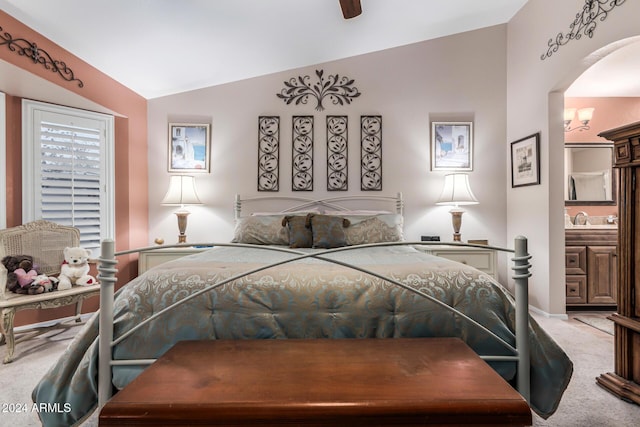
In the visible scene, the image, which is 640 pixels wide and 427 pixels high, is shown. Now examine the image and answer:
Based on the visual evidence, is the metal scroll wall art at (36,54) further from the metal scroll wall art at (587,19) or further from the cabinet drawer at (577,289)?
the cabinet drawer at (577,289)

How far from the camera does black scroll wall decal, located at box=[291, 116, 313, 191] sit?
3.70m

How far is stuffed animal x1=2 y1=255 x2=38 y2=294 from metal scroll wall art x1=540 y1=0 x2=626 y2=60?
4772mm

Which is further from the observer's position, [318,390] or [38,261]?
[38,261]

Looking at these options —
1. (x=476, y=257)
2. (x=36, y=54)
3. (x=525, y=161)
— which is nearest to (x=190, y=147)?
(x=36, y=54)

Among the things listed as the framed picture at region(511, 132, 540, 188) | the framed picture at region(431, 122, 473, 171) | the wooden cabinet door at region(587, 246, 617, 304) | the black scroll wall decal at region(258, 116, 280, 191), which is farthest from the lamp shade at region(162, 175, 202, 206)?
the wooden cabinet door at region(587, 246, 617, 304)

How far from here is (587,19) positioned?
2.62 metres

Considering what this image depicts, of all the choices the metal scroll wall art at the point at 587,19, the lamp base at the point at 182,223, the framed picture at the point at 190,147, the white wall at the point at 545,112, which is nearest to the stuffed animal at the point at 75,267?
the lamp base at the point at 182,223

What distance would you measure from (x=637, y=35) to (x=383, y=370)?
112 inches

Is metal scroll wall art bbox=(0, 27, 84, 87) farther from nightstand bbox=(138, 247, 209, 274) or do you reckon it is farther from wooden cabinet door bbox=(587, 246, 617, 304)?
wooden cabinet door bbox=(587, 246, 617, 304)

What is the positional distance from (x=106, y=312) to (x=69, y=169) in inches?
100

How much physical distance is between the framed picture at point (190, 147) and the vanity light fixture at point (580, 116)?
409 cm

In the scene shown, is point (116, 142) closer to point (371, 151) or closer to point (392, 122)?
point (371, 151)

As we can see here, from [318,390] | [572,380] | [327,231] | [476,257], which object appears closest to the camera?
[318,390]

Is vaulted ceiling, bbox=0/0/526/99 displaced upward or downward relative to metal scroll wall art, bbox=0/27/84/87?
upward
